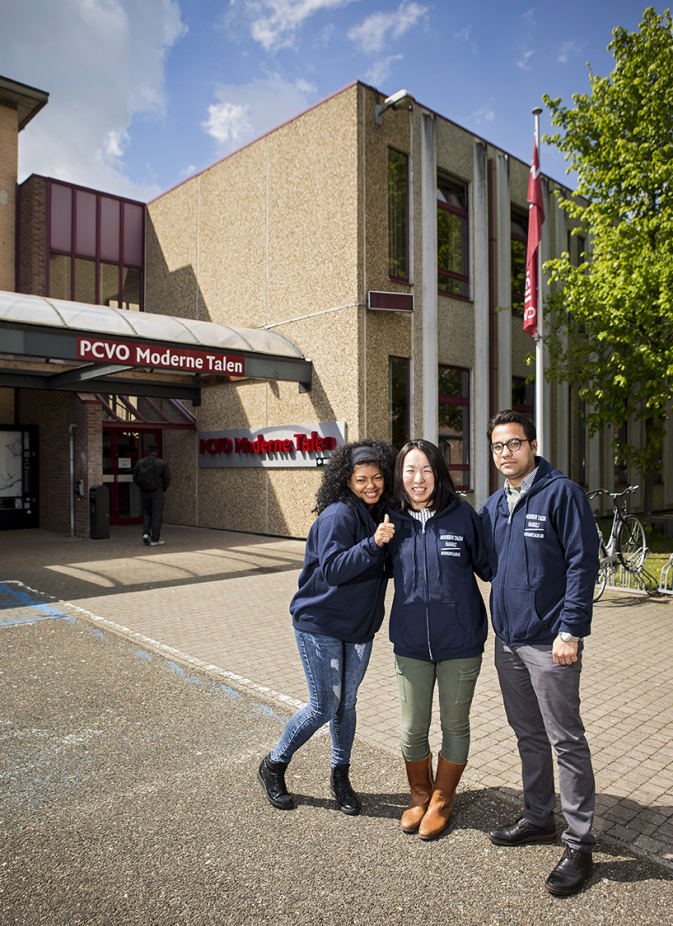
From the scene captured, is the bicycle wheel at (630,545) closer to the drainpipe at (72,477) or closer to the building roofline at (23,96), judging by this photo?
the drainpipe at (72,477)

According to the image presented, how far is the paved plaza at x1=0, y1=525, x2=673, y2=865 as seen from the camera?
3578mm

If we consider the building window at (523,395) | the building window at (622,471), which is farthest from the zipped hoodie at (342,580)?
the building window at (622,471)

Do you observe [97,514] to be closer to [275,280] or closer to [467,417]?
[275,280]

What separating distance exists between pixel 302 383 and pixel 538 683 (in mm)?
11033

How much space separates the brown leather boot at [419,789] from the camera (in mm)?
3066

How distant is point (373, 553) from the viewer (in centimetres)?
287

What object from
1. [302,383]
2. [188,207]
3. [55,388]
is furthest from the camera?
[188,207]

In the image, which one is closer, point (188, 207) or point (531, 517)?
point (531, 517)

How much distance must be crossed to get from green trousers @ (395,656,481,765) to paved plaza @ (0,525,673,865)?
0.65m

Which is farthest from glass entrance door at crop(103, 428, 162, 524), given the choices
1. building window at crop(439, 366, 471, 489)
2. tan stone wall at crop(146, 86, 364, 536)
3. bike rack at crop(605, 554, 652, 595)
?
bike rack at crop(605, 554, 652, 595)

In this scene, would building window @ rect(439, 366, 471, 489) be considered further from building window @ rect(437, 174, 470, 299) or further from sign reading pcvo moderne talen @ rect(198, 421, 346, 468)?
sign reading pcvo moderne talen @ rect(198, 421, 346, 468)

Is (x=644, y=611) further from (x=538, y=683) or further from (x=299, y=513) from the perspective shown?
(x=299, y=513)

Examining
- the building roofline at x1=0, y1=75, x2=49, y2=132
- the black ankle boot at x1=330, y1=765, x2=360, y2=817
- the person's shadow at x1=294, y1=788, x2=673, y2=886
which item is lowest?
the person's shadow at x1=294, y1=788, x2=673, y2=886

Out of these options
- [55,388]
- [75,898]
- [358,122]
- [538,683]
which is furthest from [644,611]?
[55,388]
